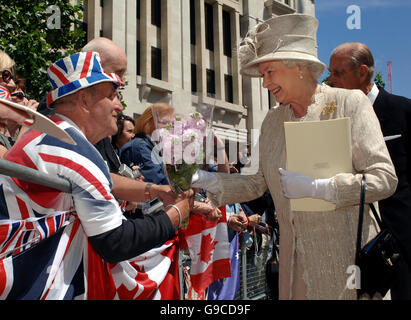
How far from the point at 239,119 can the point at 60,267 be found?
22.5 metres

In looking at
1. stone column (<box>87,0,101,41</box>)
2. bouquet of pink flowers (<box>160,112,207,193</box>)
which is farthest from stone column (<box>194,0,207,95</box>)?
bouquet of pink flowers (<box>160,112,207,193</box>)

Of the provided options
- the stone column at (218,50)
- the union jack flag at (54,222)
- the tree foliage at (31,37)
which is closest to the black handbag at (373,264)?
the union jack flag at (54,222)

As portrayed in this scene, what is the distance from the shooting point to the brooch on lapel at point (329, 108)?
2301 millimetres

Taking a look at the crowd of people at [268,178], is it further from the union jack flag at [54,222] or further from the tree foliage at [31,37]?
the tree foliage at [31,37]

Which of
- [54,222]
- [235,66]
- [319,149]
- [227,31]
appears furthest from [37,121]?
[227,31]

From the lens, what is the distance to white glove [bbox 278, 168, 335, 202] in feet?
6.66

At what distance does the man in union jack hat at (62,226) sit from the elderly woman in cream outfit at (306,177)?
78cm

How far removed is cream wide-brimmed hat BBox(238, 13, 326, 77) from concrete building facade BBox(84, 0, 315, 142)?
37.4 ft

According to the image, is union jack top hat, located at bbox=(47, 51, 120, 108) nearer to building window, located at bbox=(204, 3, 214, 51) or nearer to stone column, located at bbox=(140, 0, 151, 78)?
stone column, located at bbox=(140, 0, 151, 78)

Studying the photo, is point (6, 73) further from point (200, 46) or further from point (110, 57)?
point (200, 46)

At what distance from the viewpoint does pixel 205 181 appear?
2590mm

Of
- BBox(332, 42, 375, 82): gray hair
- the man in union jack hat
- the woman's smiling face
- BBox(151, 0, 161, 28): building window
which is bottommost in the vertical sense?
the man in union jack hat
